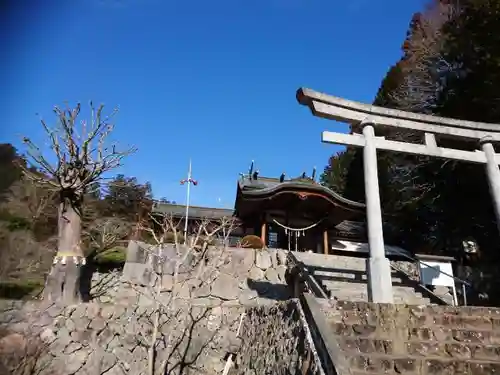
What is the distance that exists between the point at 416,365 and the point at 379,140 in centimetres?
506

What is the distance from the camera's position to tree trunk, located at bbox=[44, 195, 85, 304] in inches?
315

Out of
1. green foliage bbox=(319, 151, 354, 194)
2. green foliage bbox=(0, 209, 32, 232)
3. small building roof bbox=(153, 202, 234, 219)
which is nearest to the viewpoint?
green foliage bbox=(0, 209, 32, 232)

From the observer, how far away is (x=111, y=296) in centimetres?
1093

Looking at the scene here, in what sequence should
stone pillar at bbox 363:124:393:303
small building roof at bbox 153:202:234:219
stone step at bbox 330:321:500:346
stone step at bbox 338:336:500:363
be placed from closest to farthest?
stone step at bbox 338:336:500:363, stone step at bbox 330:321:500:346, stone pillar at bbox 363:124:393:303, small building roof at bbox 153:202:234:219

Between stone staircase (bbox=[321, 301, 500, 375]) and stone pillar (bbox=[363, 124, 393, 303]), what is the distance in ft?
3.99

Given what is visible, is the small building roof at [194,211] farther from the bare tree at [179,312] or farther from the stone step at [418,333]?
the stone step at [418,333]

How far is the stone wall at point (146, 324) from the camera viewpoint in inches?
289

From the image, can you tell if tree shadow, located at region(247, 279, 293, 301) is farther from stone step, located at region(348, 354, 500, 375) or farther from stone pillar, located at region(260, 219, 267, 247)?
stone step, located at region(348, 354, 500, 375)

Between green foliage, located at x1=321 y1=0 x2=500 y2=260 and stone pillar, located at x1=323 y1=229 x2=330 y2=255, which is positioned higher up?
green foliage, located at x1=321 y1=0 x2=500 y2=260

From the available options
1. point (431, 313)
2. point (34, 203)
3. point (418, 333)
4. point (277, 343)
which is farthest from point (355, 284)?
point (34, 203)

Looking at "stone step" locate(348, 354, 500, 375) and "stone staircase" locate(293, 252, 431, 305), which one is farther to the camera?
"stone staircase" locate(293, 252, 431, 305)

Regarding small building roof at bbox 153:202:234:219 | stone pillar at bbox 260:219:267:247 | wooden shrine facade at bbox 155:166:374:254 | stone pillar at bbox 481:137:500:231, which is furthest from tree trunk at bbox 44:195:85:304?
small building roof at bbox 153:202:234:219

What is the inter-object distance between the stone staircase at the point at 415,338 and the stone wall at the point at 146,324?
71 centimetres

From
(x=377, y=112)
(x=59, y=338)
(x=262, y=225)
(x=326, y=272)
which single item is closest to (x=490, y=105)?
(x=377, y=112)
